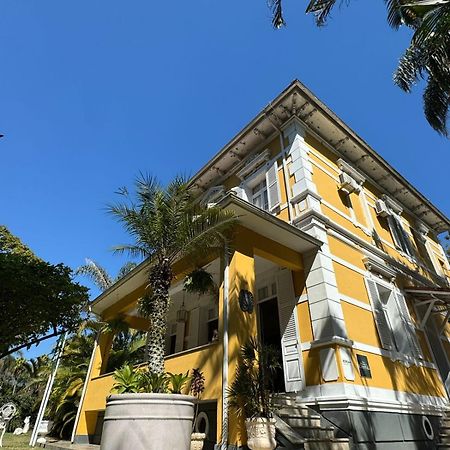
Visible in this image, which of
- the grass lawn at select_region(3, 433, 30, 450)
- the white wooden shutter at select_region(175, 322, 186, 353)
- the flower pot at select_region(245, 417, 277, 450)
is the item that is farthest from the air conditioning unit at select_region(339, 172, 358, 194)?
the grass lawn at select_region(3, 433, 30, 450)

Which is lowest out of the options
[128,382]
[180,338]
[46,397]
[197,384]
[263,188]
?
[128,382]

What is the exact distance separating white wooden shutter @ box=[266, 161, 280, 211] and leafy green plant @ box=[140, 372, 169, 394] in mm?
6479

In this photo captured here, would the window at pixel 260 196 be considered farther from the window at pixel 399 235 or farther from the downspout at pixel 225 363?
the window at pixel 399 235

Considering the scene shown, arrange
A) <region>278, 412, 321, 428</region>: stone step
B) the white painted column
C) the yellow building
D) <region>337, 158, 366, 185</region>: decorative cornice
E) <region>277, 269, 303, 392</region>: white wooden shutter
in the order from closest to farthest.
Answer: <region>278, 412, 321, 428</region>: stone step < the yellow building < the white painted column < <region>277, 269, 303, 392</region>: white wooden shutter < <region>337, 158, 366, 185</region>: decorative cornice

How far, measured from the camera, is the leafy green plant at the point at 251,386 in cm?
487

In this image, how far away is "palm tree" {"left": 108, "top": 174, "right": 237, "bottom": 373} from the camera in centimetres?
613

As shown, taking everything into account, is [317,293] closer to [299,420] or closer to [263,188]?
[299,420]

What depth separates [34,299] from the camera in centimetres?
985

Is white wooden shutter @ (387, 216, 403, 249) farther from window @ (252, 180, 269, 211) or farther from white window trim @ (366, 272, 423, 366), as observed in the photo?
window @ (252, 180, 269, 211)

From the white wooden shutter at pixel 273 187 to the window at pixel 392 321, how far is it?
12.1ft

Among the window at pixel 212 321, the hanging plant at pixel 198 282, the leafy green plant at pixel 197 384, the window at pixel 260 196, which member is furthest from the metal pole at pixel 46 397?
the window at pixel 260 196

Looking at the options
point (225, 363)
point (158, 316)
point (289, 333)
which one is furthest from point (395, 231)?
point (158, 316)

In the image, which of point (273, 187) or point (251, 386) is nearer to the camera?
point (251, 386)

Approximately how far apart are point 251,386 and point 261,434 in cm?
67
